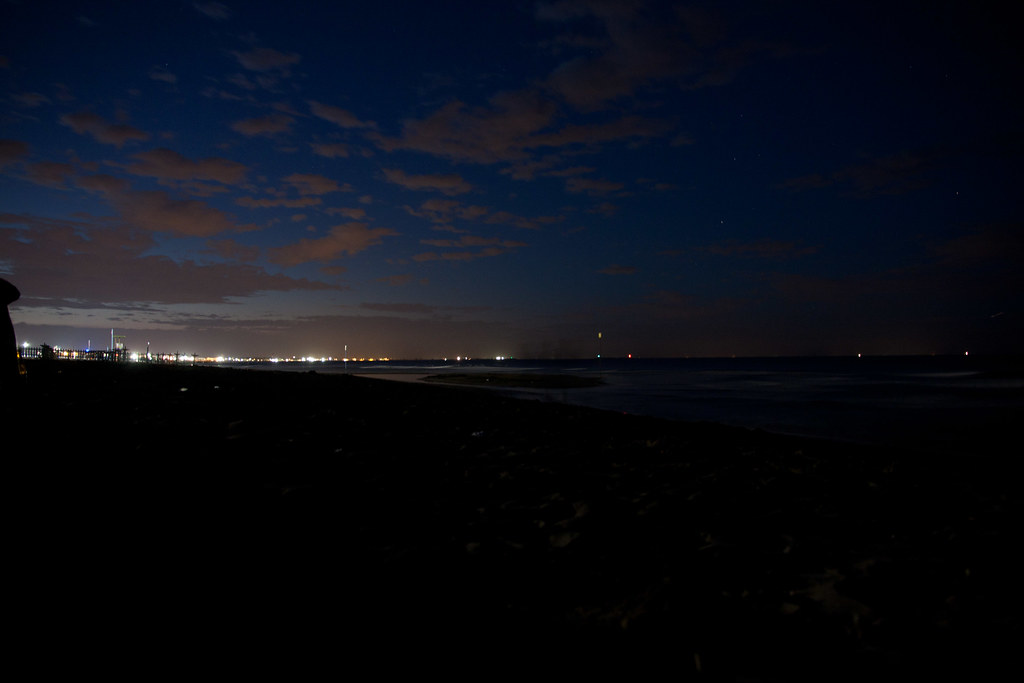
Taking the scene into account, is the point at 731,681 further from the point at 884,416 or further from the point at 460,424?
the point at 884,416

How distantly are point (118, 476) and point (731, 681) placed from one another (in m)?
6.18

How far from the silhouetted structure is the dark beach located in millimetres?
529

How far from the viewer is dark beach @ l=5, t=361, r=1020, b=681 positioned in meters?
2.89

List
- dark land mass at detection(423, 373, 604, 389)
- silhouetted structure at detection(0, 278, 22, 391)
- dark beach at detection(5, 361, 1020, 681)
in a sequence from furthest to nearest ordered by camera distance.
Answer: dark land mass at detection(423, 373, 604, 389) < silhouetted structure at detection(0, 278, 22, 391) < dark beach at detection(5, 361, 1020, 681)

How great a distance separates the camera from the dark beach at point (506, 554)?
2889 millimetres

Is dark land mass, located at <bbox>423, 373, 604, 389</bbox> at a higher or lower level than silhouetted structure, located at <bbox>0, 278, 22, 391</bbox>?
lower

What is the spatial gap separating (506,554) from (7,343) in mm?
6158

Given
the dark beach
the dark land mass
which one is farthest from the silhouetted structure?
the dark land mass

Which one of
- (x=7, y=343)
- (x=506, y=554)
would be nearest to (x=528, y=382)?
(x=7, y=343)

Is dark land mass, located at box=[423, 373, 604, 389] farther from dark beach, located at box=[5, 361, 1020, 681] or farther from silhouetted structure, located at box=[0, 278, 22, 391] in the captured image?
silhouetted structure, located at box=[0, 278, 22, 391]

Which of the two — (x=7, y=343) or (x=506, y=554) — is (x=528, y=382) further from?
(x=506, y=554)

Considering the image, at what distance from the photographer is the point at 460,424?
439 inches

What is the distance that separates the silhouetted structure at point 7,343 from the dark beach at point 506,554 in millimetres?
529

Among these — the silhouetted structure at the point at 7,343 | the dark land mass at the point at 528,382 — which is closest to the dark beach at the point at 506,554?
the silhouetted structure at the point at 7,343
